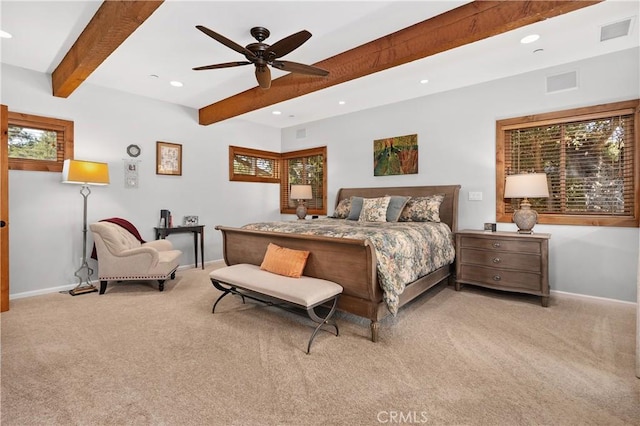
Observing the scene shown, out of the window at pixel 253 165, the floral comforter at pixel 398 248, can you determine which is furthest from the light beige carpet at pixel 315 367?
the window at pixel 253 165

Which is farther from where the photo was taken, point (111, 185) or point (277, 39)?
point (111, 185)

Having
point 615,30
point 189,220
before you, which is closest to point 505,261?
point 615,30

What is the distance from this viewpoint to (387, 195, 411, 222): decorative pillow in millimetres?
4273

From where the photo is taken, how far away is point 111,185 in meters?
4.43

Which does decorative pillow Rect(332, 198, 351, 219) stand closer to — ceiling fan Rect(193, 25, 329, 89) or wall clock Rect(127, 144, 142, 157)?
ceiling fan Rect(193, 25, 329, 89)

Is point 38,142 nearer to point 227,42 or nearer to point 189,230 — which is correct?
point 189,230

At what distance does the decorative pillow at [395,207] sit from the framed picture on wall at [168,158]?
3.39m

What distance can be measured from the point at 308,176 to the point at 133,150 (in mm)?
3106

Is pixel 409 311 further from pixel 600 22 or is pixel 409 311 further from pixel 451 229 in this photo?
pixel 600 22

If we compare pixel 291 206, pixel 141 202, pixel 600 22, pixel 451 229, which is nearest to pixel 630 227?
pixel 451 229

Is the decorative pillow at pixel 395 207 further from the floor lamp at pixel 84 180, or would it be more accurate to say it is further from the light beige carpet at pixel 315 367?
the floor lamp at pixel 84 180

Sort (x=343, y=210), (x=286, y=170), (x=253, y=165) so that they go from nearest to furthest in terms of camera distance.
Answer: (x=343, y=210) → (x=253, y=165) → (x=286, y=170)

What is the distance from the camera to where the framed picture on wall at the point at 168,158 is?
4.90 meters

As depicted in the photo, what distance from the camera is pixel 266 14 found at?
2.67m
